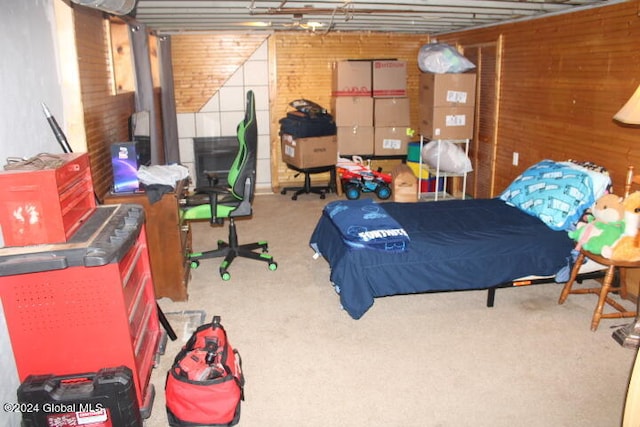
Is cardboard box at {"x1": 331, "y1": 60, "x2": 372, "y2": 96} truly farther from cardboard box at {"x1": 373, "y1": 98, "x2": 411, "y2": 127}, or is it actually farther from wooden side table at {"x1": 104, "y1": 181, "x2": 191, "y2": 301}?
wooden side table at {"x1": 104, "y1": 181, "x2": 191, "y2": 301}

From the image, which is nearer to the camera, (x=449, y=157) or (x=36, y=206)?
(x=36, y=206)

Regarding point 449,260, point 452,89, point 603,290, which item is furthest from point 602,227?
point 452,89

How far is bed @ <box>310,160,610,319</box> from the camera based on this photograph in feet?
10.8

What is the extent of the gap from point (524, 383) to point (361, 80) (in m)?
4.73

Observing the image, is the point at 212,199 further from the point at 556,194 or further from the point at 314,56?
the point at 314,56

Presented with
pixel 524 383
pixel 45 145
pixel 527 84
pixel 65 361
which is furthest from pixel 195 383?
pixel 527 84

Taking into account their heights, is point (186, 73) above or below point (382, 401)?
above

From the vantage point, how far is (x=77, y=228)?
7.66ft

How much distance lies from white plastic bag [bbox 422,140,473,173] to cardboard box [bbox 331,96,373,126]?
3.40 ft

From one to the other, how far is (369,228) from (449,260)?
586 mm

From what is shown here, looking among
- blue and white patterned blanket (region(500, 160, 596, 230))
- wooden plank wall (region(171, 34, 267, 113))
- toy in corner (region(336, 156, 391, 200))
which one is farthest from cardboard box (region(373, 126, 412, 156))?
blue and white patterned blanket (region(500, 160, 596, 230))

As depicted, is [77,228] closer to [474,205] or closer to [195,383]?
[195,383]

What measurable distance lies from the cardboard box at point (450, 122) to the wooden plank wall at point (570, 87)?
43 centimetres

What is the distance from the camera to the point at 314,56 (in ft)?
22.3
